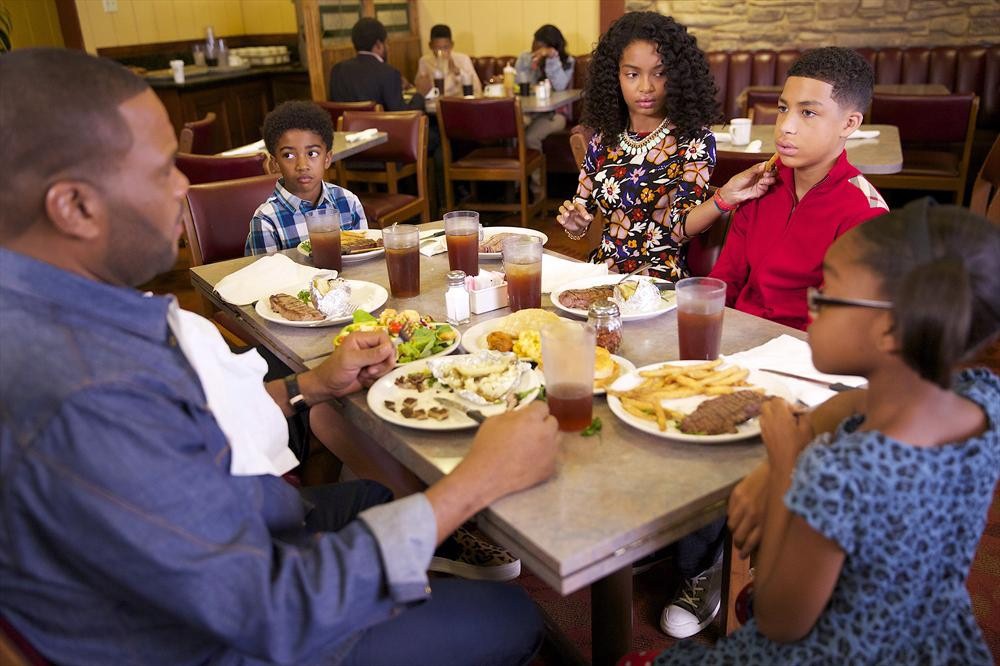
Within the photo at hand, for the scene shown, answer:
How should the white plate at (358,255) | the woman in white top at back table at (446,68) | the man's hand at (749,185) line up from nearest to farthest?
the man's hand at (749,185) < the white plate at (358,255) < the woman in white top at back table at (446,68)

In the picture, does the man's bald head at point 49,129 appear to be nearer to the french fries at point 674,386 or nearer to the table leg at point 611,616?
the french fries at point 674,386

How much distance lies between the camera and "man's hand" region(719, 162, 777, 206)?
6.77ft

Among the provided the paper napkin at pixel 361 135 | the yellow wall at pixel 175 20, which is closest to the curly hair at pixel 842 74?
the paper napkin at pixel 361 135

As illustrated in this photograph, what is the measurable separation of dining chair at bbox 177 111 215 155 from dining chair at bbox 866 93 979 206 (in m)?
3.58

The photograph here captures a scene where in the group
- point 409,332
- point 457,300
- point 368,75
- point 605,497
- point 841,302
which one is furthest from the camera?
point 368,75

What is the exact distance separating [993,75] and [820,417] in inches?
221

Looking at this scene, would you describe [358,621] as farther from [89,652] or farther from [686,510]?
[686,510]

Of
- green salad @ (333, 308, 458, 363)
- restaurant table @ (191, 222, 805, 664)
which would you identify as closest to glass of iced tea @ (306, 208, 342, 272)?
green salad @ (333, 308, 458, 363)

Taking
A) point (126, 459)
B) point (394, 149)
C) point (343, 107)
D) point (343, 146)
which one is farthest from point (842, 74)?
point (343, 107)

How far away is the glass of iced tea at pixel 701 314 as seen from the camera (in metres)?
1.48

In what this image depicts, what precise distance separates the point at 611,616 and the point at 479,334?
62 centimetres

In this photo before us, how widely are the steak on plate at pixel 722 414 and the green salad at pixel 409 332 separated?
22.2 inches

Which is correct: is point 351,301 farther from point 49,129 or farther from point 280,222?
point 49,129

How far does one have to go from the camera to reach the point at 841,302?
99 centimetres
